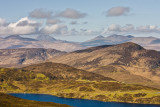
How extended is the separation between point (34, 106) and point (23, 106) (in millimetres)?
9138

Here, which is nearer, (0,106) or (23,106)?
(0,106)

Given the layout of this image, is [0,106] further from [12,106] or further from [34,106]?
[34,106]

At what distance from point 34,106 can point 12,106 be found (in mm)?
17927

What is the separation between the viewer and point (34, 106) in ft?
613

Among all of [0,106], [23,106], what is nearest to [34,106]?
[23,106]

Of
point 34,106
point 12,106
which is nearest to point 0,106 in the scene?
point 12,106

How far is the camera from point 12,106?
569 ft

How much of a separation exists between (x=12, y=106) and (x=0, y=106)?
10881 mm

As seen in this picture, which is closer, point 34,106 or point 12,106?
point 12,106

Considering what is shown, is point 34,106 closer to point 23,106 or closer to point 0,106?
point 23,106

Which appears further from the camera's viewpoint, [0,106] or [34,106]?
[34,106]

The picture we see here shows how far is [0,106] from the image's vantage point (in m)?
164
